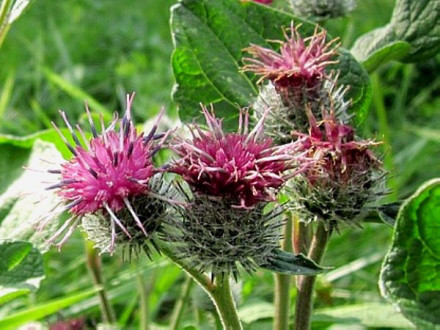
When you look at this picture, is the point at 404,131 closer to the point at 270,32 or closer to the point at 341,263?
the point at 341,263

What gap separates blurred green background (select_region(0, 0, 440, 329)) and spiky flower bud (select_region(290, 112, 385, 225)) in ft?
2.52

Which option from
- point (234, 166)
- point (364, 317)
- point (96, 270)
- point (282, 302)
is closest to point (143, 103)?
point (96, 270)

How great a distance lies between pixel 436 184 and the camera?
48.8 inches

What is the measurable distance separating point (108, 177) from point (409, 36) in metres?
1.15

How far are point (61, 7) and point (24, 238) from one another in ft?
14.8

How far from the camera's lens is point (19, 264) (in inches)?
64.8

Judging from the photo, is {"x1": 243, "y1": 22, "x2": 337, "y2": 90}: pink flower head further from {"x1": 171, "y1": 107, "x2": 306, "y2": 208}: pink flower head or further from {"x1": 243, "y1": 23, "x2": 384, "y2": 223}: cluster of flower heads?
{"x1": 171, "y1": 107, "x2": 306, "y2": 208}: pink flower head

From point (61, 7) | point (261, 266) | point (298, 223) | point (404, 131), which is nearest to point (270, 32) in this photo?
point (298, 223)

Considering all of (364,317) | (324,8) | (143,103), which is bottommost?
(364,317)

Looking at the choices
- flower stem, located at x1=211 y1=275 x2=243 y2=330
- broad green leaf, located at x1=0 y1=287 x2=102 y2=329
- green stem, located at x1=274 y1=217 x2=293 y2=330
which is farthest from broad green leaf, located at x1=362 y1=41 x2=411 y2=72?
broad green leaf, located at x1=0 y1=287 x2=102 y2=329

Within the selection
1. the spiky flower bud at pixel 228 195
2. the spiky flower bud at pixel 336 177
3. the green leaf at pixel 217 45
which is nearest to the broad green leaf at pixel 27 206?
the green leaf at pixel 217 45

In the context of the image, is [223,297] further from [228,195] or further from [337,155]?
[337,155]

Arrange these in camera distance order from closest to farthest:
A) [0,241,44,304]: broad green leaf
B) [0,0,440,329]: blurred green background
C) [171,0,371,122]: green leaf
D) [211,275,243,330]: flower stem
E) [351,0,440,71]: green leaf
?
[211,275,243,330]: flower stem → [0,241,44,304]: broad green leaf → [171,0,371,122]: green leaf → [351,0,440,71]: green leaf → [0,0,440,329]: blurred green background

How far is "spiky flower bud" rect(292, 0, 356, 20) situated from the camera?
7.22 feet
